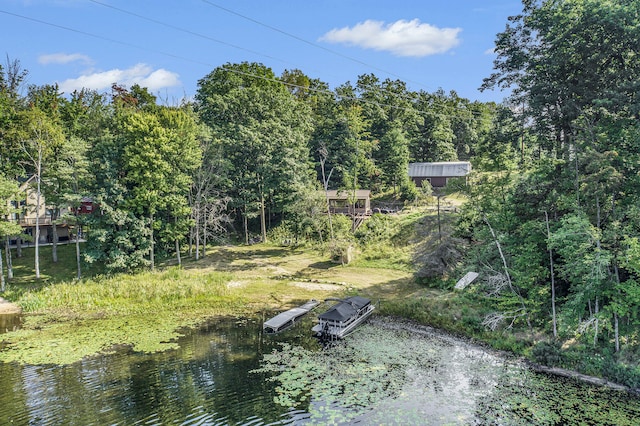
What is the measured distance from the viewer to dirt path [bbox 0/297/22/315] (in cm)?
2834

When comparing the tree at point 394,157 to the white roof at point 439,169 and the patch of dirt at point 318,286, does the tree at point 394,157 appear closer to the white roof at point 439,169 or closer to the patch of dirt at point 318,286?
the white roof at point 439,169

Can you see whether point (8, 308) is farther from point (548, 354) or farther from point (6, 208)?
point (548, 354)

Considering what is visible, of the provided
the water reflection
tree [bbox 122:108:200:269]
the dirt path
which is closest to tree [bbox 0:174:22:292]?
the dirt path

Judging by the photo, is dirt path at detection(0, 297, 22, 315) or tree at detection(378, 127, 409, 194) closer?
dirt path at detection(0, 297, 22, 315)

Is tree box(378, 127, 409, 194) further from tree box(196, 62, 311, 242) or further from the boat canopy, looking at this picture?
the boat canopy

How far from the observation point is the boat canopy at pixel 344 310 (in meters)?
23.5

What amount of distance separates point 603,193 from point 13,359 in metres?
30.8

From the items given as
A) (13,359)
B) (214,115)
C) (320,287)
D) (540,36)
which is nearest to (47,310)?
(13,359)

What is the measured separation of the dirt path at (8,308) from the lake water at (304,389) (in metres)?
10.4

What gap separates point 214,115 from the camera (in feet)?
163

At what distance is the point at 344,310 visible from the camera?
24.3m

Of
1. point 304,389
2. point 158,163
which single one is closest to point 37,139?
point 158,163

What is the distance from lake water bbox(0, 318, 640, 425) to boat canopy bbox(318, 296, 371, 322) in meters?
1.54

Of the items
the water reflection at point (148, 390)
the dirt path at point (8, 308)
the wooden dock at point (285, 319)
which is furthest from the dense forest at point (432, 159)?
the water reflection at point (148, 390)
